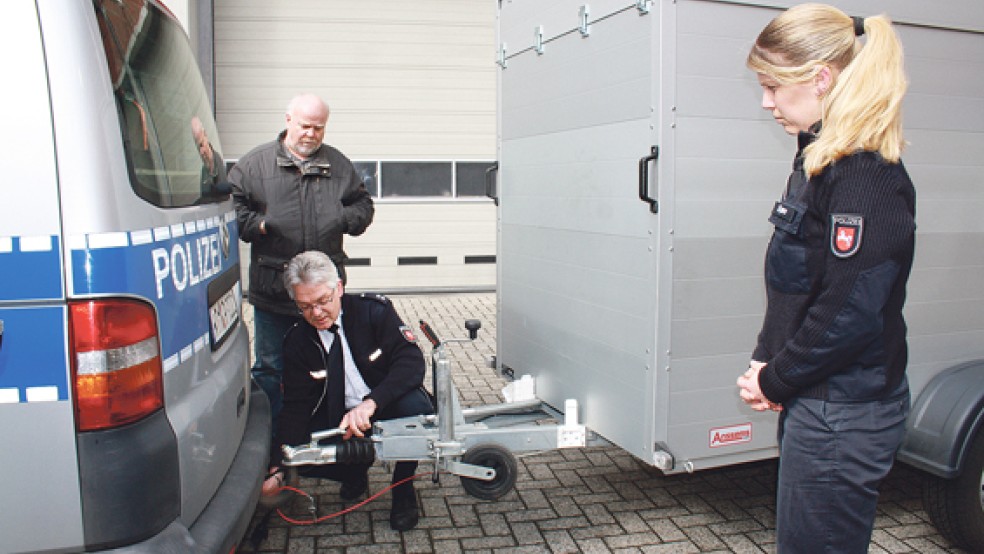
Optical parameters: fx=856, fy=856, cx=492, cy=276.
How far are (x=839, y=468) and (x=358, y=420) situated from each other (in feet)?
6.66

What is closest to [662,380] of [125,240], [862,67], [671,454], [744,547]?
[671,454]

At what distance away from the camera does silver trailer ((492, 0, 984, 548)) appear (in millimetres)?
3045

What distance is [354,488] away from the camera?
13.0 ft

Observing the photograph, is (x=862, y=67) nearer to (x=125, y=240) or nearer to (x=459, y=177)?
(x=125, y=240)

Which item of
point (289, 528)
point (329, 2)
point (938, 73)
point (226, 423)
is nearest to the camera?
point (226, 423)

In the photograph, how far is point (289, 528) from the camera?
3701mm

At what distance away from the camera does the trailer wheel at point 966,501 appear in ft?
10.9

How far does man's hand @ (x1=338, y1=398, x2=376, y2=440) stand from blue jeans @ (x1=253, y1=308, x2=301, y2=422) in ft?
2.65

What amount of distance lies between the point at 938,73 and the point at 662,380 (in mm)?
1668

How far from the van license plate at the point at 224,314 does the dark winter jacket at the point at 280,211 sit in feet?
3.08

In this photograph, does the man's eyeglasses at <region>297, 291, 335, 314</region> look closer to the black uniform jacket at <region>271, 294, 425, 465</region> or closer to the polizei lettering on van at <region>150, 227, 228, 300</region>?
the black uniform jacket at <region>271, 294, 425, 465</region>

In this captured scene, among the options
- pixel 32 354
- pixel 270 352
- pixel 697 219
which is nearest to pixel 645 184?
pixel 697 219

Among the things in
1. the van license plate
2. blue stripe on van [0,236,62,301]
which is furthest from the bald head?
blue stripe on van [0,236,62,301]

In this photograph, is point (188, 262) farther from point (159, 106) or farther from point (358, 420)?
point (358, 420)
